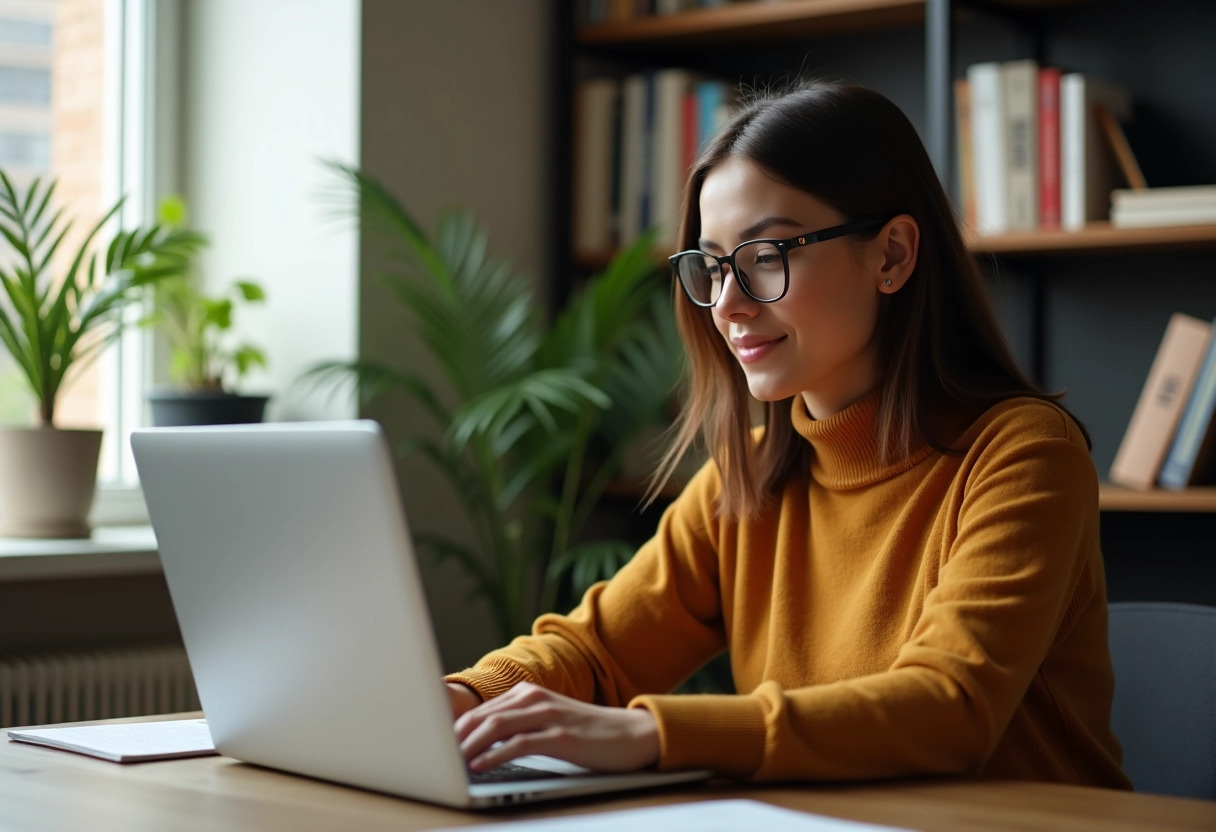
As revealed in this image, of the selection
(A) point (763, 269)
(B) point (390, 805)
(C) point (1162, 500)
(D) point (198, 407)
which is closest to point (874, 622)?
(A) point (763, 269)

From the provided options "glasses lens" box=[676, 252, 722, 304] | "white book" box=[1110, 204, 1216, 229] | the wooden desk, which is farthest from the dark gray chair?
"white book" box=[1110, 204, 1216, 229]

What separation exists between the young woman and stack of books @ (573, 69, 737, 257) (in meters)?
1.32

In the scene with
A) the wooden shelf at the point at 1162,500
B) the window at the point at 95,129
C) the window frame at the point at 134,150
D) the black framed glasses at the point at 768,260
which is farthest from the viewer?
the window frame at the point at 134,150

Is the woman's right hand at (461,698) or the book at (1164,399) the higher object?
the book at (1164,399)

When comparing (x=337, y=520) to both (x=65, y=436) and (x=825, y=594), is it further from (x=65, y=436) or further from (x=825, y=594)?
(x=65, y=436)

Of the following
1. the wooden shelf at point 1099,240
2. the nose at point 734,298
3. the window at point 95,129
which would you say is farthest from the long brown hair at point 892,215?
the window at point 95,129

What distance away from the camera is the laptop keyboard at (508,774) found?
1.02 meters

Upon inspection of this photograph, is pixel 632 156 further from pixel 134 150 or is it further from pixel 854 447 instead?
pixel 854 447

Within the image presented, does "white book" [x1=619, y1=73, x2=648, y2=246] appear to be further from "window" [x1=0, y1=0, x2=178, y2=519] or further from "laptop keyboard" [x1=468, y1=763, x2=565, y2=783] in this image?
"laptop keyboard" [x1=468, y1=763, x2=565, y2=783]

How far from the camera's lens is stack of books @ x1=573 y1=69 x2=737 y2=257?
2871 millimetres

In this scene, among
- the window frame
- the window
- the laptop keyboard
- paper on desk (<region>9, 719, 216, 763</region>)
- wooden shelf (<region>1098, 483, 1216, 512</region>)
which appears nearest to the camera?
the laptop keyboard

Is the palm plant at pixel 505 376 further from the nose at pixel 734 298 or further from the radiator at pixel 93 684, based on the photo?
the nose at pixel 734 298

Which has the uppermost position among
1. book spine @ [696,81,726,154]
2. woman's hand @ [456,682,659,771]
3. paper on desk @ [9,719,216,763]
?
book spine @ [696,81,726,154]

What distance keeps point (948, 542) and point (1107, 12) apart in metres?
1.65
